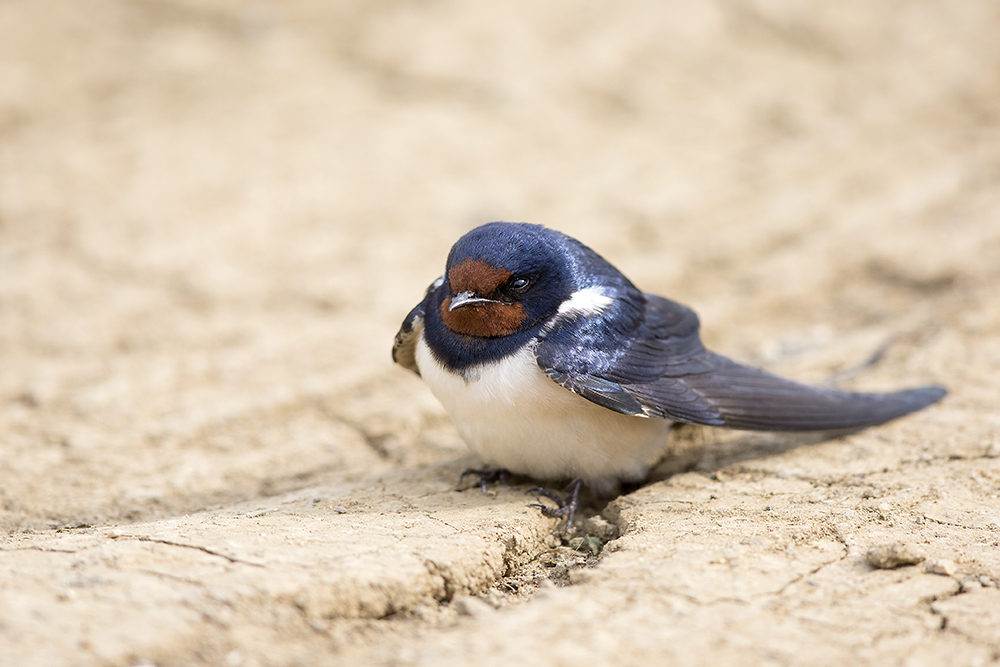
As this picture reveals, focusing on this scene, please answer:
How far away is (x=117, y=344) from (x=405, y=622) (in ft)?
9.08

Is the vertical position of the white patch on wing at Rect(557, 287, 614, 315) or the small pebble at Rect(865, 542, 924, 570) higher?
the white patch on wing at Rect(557, 287, 614, 315)

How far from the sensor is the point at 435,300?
2934mm

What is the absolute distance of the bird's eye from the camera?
272cm

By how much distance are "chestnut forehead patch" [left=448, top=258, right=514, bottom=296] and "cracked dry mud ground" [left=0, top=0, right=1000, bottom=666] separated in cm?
69

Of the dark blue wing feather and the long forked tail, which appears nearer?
the dark blue wing feather

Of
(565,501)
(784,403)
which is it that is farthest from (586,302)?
(784,403)

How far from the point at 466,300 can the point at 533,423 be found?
429 millimetres

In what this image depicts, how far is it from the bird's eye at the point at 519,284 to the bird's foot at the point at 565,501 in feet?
2.19

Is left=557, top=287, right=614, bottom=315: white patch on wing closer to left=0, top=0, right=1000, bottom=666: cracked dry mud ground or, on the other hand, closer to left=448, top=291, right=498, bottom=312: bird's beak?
left=448, top=291, right=498, bottom=312: bird's beak

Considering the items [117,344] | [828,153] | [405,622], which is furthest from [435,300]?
[828,153]

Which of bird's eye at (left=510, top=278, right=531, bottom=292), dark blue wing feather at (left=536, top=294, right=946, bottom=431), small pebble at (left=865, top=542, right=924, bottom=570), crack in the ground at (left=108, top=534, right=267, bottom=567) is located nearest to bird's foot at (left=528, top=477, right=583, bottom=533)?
dark blue wing feather at (left=536, top=294, right=946, bottom=431)

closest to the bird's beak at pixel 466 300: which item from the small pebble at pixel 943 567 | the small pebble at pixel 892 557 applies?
the small pebble at pixel 892 557

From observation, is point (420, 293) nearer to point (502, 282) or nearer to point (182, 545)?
point (502, 282)

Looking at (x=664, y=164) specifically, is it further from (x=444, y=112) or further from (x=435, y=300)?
(x=435, y=300)
